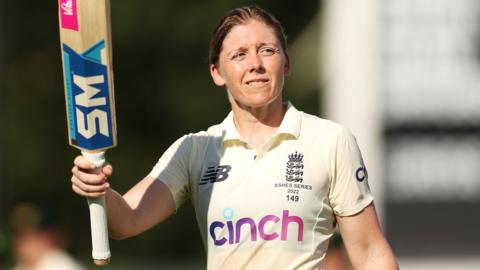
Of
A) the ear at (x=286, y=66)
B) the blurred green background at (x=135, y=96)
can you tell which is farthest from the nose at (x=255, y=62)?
the blurred green background at (x=135, y=96)

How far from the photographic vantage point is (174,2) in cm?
2097

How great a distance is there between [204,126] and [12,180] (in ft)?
10.1

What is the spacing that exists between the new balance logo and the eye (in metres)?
0.44

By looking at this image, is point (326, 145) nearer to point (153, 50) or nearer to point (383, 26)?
point (383, 26)

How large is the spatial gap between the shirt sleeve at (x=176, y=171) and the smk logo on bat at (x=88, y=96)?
0.46m

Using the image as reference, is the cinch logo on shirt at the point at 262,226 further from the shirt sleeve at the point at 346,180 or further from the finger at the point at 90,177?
the finger at the point at 90,177

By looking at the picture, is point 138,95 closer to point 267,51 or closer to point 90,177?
point 267,51

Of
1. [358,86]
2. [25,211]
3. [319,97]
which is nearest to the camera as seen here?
[25,211]

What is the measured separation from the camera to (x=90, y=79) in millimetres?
4559

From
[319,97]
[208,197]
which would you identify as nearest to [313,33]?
[319,97]

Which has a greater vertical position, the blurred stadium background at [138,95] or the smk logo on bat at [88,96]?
the smk logo on bat at [88,96]

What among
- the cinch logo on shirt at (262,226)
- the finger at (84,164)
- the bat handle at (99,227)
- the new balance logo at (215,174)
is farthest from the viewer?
the new balance logo at (215,174)

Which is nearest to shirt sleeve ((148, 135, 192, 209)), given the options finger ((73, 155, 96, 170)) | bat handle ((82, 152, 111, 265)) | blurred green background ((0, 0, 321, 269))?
bat handle ((82, 152, 111, 265))

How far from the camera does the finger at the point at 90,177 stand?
4535 mm
